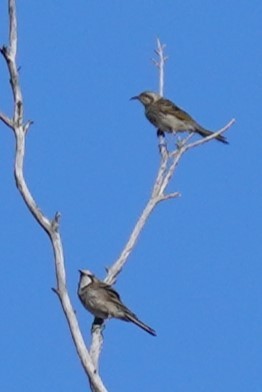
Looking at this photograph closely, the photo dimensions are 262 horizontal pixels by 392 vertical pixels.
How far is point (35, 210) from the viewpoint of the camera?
41.1 feet

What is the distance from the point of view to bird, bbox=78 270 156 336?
573 inches

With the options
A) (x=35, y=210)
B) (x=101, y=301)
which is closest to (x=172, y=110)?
(x=101, y=301)

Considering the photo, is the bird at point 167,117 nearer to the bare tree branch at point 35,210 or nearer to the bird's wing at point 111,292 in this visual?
the bird's wing at point 111,292

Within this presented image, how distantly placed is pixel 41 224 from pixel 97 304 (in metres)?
2.59

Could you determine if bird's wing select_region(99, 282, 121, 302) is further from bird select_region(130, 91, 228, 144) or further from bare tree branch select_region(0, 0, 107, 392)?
bird select_region(130, 91, 228, 144)

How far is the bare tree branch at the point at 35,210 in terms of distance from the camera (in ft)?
39.5

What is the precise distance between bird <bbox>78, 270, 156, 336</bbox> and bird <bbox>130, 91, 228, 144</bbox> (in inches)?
119

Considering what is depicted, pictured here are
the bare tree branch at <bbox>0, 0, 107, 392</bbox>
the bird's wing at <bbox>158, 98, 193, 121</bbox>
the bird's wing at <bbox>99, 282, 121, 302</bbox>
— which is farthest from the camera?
the bird's wing at <bbox>158, 98, 193, 121</bbox>

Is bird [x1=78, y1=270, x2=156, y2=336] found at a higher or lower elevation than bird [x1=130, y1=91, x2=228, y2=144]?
lower

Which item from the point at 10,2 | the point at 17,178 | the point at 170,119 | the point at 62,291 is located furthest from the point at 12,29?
the point at 170,119

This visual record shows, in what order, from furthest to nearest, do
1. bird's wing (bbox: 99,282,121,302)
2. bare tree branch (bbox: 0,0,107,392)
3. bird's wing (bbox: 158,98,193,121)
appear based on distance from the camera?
bird's wing (bbox: 158,98,193,121) < bird's wing (bbox: 99,282,121,302) < bare tree branch (bbox: 0,0,107,392)

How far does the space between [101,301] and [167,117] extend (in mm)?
3810

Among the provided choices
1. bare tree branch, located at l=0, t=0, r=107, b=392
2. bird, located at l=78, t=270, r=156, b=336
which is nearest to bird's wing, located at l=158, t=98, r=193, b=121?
bird, located at l=78, t=270, r=156, b=336

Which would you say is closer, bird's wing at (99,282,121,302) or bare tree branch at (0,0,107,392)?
bare tree branch at (0,0,107,392)
